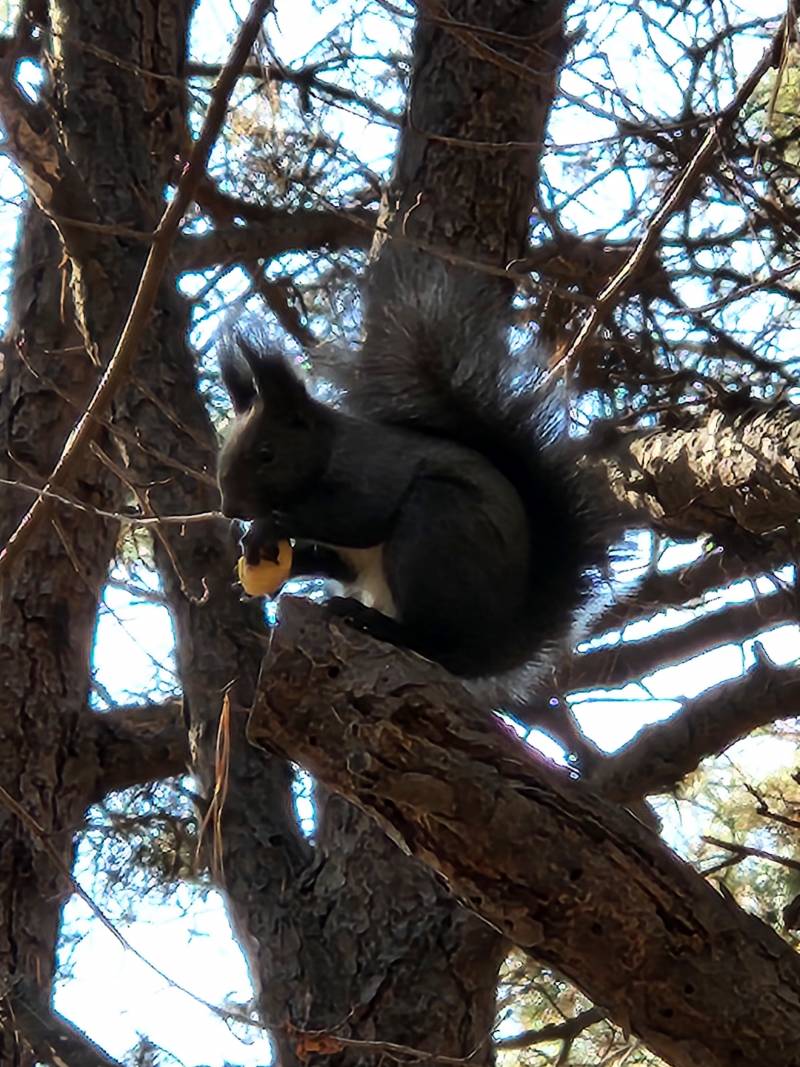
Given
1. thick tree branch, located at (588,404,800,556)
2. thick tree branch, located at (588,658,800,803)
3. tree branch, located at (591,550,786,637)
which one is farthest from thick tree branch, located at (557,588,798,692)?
thick tree branch, located at (588,658,800,803)

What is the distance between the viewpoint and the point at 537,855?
1.48 m

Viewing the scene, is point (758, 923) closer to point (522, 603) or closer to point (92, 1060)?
point (522, 603)

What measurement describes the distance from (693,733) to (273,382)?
0.83m

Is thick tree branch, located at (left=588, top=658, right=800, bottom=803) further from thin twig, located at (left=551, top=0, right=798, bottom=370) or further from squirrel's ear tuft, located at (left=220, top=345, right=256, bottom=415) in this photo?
squirrel's ear tuft, located at (left=220, top=345, right=256, bottom=415)

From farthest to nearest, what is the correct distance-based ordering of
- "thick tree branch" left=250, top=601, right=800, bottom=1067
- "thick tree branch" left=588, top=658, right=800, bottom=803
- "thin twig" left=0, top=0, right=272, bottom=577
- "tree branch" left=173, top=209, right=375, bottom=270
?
"tree branch" left=173, top=209, right=375, bottom=270, "thick tree branch" left=588, top=658, right=800, bottom=803, "thick tree branch" left=250, top=601, right=800, bottom=1067, "thin twig" left=0, top=0, right=272, bottom=577

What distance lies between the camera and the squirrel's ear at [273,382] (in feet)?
6.63

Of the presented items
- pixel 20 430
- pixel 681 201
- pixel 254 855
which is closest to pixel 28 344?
pixel 20 430

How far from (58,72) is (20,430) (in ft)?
2.44

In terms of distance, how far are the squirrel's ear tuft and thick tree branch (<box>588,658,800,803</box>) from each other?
79 cm

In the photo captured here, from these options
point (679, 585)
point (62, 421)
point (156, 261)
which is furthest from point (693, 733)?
point (62, 421)

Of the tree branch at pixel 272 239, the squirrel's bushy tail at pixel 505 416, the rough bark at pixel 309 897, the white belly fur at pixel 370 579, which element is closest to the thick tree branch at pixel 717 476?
the squirrel's bushy tail at pixel 505 416

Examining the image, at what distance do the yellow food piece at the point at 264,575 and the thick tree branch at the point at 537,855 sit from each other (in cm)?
38

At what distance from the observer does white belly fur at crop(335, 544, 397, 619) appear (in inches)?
80.2

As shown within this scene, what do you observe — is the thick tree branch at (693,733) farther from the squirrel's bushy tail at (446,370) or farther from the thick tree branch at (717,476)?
the squirrel's bushy tail at (446,370)
